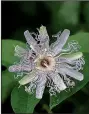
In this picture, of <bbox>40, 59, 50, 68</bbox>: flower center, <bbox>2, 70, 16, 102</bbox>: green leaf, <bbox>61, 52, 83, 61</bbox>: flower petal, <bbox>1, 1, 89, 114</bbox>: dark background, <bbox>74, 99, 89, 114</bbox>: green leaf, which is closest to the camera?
<bbox>61, 52, 83, 61</bbox>: flower petal

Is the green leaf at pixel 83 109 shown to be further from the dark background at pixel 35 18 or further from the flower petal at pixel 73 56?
the flower petal at pixel 73 56

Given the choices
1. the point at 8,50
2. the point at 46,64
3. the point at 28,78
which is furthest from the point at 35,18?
the point at 28,78

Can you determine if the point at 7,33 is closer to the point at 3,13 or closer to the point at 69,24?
the point at 3,13

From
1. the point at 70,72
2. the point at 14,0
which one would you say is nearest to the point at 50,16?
the point at 14,0

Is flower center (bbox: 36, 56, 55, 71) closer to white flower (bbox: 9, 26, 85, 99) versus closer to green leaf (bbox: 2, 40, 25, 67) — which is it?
white flower (bbox: 9, 26, 85, 99)

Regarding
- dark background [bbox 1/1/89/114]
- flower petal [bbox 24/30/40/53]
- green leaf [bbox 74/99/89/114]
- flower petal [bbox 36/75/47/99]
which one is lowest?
green leaf [bbox 74/99/89/114]

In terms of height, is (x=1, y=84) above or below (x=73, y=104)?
above

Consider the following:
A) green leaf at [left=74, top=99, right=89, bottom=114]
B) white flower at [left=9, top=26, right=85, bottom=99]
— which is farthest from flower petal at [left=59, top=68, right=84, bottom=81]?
green leaf at [left=74, top=99, right=89, bottom=114]
